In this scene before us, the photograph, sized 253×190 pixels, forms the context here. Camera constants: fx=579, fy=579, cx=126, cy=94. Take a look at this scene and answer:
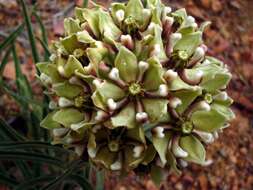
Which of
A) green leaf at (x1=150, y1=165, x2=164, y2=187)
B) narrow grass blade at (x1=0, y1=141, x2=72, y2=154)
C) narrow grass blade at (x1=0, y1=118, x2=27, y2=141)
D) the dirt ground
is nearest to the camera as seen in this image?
green leaf at (x1=150, y1=165, x2=164, y2=187)

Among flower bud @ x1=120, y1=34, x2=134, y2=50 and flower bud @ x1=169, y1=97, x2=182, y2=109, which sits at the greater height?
flower bud @ x1=120, y1=34, x2=134, y2=50

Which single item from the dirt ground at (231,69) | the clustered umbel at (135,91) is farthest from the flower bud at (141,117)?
the dirt ground at (231,69)

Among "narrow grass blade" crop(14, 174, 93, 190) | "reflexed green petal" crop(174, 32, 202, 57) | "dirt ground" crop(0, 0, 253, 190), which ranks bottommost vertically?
"dirt ground" crop(0, 0, 253, 190)

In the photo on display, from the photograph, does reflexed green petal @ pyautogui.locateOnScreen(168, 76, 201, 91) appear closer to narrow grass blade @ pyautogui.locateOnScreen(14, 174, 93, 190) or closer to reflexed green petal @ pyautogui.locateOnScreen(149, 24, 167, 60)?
reflexed green petal @ pyautogui.locateOnScreen(149, 24, 167, 60)

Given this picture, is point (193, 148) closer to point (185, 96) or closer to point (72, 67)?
point (185, 96)

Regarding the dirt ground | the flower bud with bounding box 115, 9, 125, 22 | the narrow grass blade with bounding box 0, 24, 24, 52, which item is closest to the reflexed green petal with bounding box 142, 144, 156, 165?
the flower bud with bounding box 115, 9, 125, 22

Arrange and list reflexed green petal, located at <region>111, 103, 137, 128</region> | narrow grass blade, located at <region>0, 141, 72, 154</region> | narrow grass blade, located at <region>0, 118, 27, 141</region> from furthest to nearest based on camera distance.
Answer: narrow grass blade, located at <region>0, 118, 27, 141</region> < narrow grass blade, located at <region>0, 141, 72, 154</region> < reflexed green petal, located at <region>111, 103, 137, 128</region>
